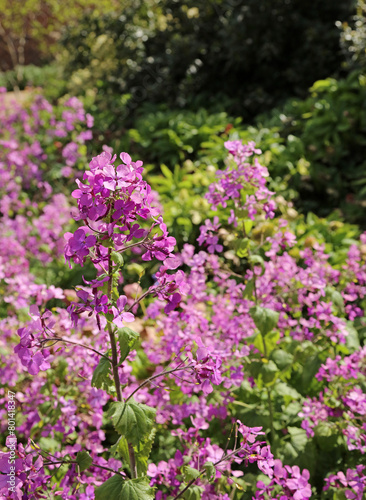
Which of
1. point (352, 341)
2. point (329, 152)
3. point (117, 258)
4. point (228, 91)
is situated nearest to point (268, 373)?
point (352, 341)

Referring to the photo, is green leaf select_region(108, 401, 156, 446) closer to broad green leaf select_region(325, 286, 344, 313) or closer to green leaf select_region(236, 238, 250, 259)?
green leaf select_region(236, 238, 250, 259)

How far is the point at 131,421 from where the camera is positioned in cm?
150

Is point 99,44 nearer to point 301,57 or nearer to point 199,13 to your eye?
point 199,13

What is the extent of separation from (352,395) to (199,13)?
8009 mm

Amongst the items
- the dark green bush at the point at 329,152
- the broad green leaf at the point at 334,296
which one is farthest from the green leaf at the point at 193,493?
the dark green bush at the point at 329,152

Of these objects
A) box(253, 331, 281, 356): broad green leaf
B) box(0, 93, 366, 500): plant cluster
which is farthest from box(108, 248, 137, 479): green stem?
box(253, 331, 281, 356): broad green leaf

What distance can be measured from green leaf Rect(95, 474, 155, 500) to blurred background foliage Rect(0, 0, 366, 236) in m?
3.44

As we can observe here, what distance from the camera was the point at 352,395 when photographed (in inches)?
87.8

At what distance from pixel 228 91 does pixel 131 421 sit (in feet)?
25.9

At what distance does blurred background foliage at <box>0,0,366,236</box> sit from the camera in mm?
5953

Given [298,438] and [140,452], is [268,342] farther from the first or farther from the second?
[140,452]

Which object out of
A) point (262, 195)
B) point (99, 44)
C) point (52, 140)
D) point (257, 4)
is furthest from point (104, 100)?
point (262, 195)

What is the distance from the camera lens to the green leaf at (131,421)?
1.49m

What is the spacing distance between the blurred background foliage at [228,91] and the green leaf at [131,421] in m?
3.39
